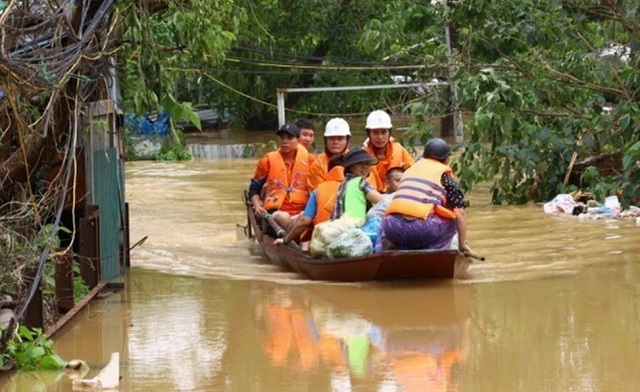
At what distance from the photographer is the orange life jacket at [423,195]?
476 inches

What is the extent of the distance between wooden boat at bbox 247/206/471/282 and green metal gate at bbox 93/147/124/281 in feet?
5.82

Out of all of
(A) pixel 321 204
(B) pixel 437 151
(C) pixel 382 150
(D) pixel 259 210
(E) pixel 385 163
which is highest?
(B) pixel 437 151

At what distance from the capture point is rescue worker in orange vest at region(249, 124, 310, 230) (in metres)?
14.8

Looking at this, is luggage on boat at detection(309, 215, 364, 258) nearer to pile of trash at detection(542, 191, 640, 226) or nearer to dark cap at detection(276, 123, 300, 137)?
dark cap at detection(276, 123, 300, 137)

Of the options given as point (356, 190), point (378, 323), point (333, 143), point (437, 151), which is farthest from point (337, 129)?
point (378, 323)

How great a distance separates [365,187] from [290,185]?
228cm

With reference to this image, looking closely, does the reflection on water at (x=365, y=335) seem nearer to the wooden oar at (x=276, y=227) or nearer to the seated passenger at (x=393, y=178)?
the wooden oar at (x=276, y=227)

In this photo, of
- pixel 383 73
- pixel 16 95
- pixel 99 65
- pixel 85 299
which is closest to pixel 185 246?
pixel 85 299

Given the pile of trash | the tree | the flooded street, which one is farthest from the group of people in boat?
the pile of trash

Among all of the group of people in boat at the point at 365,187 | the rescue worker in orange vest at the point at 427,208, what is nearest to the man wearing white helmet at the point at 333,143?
the group of people in boat at the point at 365,187

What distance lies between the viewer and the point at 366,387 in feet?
28.9

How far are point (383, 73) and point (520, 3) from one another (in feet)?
61.8

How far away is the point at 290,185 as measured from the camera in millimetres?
14945

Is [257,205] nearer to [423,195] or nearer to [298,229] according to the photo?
[298,229]
